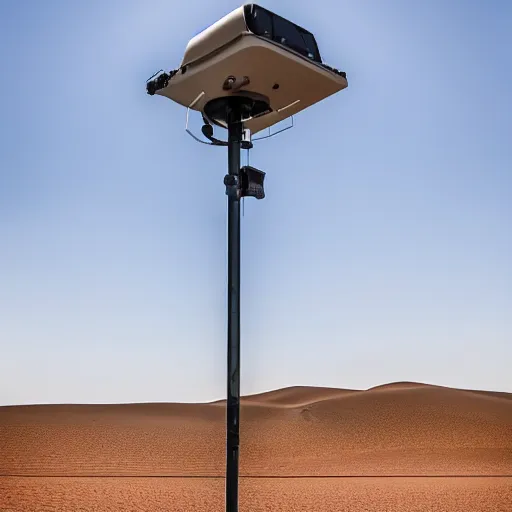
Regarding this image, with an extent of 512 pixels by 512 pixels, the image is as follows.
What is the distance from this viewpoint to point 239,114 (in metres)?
6.07

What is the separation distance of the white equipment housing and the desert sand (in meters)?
4.54

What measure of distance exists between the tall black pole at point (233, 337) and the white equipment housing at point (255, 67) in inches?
13.6

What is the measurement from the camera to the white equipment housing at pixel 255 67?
17.5 ft

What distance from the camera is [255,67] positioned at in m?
5.55

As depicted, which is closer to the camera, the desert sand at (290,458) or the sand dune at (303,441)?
the desert sand at (290,458)

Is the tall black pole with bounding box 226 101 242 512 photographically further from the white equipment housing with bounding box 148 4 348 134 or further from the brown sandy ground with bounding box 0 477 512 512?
the brown sandy ground with bounding box 0 477 512 512

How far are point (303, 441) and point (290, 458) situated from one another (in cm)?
253

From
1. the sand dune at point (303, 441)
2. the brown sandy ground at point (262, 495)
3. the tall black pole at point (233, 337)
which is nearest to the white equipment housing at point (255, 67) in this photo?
the tall black pole at point (233, 337)

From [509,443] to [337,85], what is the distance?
1227 cm

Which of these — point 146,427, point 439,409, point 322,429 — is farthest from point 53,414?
point 439,409

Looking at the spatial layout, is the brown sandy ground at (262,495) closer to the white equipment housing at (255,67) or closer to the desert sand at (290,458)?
the desert sand at (290,458)

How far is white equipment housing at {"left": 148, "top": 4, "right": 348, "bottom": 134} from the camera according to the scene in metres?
5.34

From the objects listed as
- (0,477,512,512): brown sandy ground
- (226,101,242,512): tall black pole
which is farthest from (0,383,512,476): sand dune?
(226,101,242,512): tall black pole

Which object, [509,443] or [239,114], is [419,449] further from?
[239,114]
